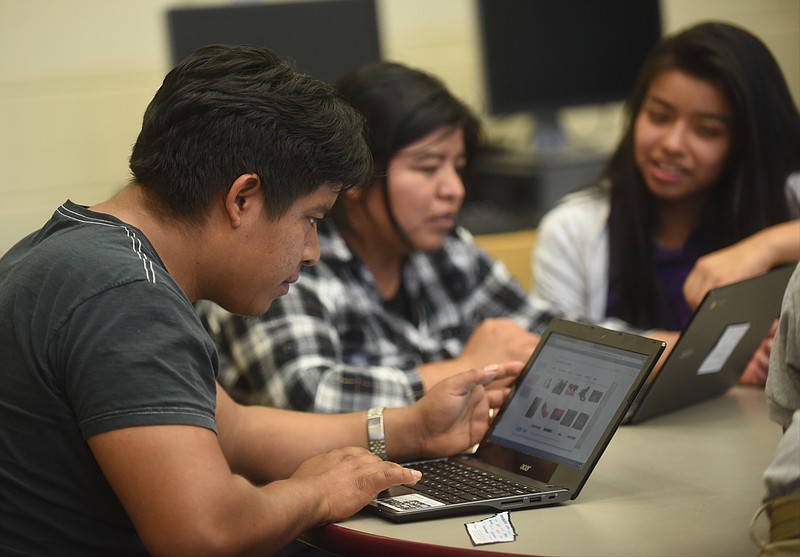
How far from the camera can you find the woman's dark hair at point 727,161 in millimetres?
2115

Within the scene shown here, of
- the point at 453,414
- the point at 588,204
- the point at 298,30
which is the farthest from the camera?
the point at 298,30

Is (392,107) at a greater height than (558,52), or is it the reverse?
(392,107)

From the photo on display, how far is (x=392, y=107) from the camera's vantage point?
1934mm

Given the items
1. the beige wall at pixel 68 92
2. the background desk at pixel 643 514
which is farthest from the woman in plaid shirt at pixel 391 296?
the beige wall at pixel 68 92

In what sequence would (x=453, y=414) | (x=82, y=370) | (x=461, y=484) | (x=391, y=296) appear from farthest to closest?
(x=391, y=296) → (x=453, y=414) → (x=461, y=484) → (x=82, y=370)

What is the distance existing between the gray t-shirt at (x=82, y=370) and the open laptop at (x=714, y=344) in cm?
69

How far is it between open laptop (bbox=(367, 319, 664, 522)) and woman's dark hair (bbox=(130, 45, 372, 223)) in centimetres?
38

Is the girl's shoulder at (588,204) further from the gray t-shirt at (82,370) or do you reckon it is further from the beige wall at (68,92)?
the gray t-shirt at (82,370)

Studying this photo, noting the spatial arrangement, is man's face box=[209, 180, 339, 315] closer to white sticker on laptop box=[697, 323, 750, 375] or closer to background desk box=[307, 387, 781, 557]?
background desk box=[307, 387, 781, 557]

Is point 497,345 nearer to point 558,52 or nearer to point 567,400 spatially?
point 567,400

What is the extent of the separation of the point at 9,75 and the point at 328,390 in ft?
6.30

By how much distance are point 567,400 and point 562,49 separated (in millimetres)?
2282

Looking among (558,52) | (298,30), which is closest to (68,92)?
(298,30)

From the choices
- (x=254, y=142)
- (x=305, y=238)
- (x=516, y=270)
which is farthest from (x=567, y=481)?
(x=516, y=270)
